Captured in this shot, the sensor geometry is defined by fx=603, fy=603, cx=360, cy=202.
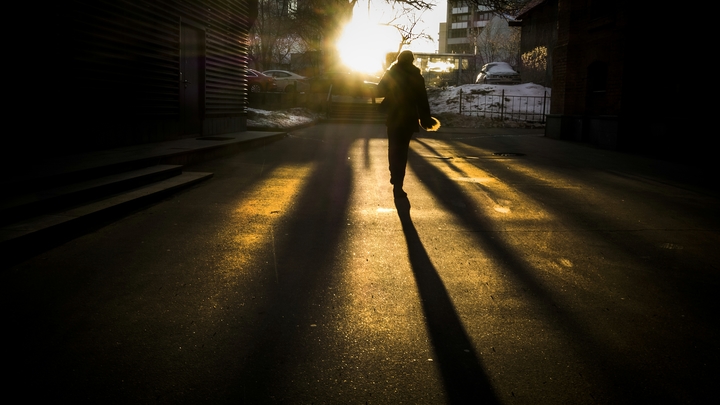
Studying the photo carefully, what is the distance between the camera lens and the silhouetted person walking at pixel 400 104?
8109 mm

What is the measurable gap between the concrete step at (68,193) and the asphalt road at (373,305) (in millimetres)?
642

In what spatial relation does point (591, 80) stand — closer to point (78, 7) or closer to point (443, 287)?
point (78, 7)

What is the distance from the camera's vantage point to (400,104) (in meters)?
8.10

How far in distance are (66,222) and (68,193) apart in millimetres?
902

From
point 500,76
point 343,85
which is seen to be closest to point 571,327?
point 343,85

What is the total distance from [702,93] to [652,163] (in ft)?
9.20

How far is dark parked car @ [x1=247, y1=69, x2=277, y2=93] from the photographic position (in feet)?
114

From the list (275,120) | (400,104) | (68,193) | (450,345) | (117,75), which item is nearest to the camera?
(450,345)

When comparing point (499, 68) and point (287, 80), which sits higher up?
point (499, 68)

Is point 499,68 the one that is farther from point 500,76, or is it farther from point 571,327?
point 571,327

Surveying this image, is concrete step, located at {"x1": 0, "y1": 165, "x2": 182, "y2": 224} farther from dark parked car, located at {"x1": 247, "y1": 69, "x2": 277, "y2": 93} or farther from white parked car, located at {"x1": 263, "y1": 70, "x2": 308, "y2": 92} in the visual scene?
white parked car, located at {"x1": 263, "y1": 70, "x2": 308, "y2": 92}

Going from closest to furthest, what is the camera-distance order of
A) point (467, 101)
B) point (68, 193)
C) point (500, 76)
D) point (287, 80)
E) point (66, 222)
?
point (66, 222) < point (68, 193) < point (467, 101) < point (500, 76) < point (287, 80)

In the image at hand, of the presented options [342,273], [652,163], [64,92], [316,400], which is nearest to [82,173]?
[64,92]

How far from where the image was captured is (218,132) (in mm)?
16641
